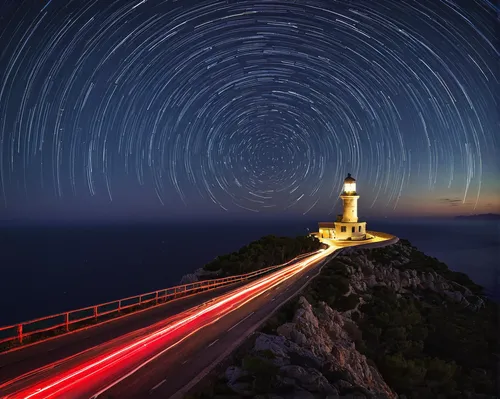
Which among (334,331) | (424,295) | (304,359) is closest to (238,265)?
(334,331)

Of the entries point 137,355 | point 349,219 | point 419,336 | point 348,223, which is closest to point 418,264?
point 348,223

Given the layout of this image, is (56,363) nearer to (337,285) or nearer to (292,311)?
(292,311)

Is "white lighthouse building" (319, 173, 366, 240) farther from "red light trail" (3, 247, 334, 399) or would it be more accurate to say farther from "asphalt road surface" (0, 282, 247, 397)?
"asphalt road surface" (0, 282, 247, 397)

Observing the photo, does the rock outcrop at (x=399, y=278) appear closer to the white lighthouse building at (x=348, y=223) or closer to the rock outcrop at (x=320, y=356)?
the white lighthouse building at (x=348, y=223)

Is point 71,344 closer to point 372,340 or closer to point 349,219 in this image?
point 372,340

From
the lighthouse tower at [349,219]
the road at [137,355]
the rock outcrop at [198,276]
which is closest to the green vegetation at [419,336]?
the road at [137,355]
